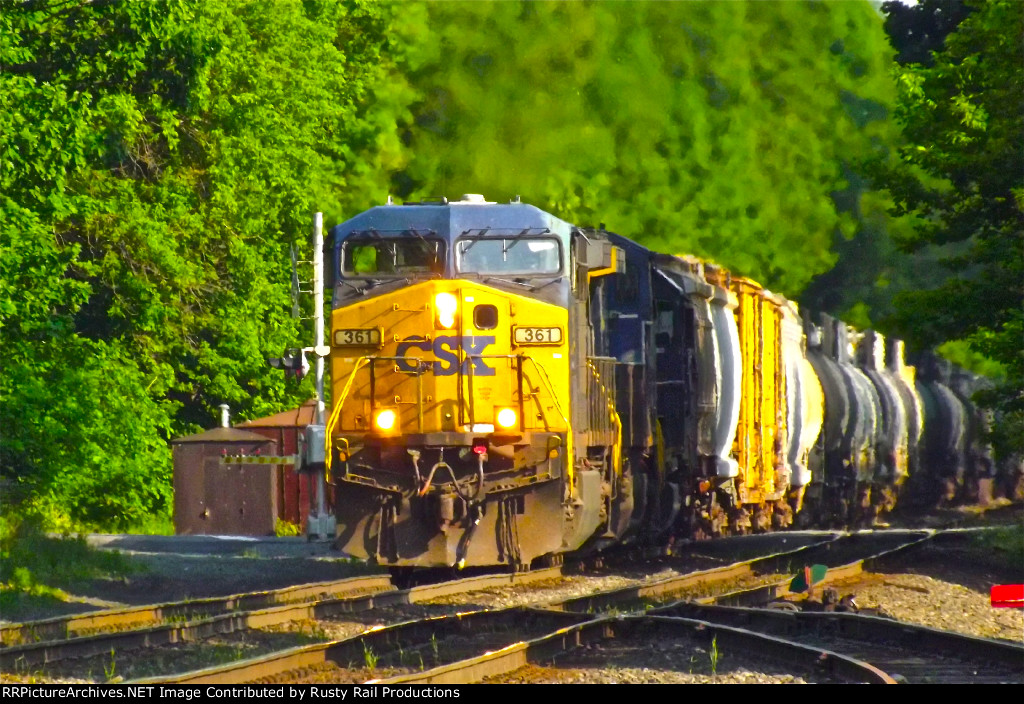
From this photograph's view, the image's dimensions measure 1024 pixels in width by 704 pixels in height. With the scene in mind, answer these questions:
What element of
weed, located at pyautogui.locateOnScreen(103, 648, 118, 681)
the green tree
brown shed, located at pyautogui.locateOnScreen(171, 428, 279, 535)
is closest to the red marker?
weed, located at pyautogui.locateOnScreen(103, 648, 118, 681)

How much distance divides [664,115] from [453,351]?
95.1 ft

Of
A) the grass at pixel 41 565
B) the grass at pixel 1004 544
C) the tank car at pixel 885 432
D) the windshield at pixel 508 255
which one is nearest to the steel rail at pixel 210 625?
the grass at pixel 41 565

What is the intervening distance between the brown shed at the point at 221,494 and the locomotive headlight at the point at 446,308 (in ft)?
33.1

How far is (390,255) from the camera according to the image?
15172 mm

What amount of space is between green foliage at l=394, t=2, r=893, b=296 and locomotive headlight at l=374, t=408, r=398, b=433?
80.0 feet

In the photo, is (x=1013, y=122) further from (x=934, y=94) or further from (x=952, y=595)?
(x=952, y=595)

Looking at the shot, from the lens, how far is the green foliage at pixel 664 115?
40.1 m

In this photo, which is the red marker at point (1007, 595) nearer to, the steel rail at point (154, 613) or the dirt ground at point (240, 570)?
the steel rail at point (154, 613)

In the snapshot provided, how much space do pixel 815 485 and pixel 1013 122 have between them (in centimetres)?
1071

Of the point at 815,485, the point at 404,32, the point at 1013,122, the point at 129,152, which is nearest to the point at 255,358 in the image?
the point at 129,152

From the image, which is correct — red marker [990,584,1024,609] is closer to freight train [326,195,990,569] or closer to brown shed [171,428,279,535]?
freight train [326,195,990,569]

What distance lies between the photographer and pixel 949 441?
36.6 m

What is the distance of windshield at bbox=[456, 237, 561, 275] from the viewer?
49.0 feet

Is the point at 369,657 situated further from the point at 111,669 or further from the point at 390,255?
the point at 390,255
